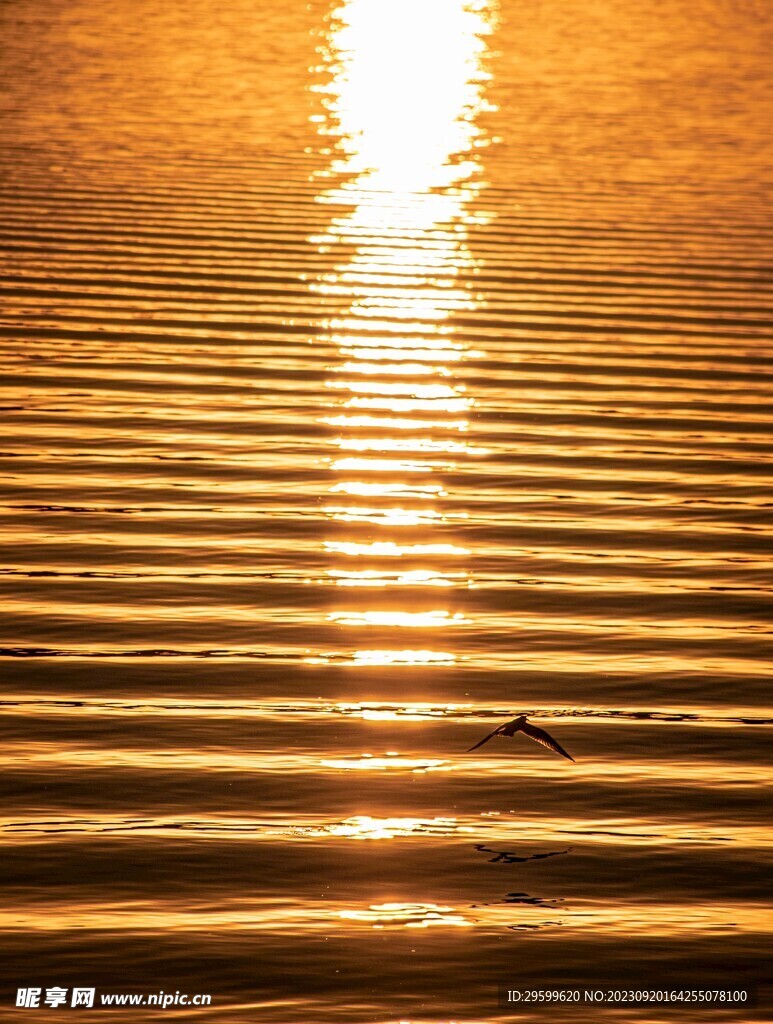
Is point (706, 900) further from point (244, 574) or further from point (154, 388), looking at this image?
point (154, 388)

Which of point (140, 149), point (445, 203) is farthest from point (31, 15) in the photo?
point (445, 203)


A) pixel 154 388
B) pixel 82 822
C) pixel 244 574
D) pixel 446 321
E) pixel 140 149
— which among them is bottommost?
pixel 82 822

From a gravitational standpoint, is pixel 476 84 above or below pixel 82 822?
above

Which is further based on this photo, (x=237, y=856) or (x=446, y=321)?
(x=446, y=321)

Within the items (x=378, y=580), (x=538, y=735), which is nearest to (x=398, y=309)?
(x=378, y=580)

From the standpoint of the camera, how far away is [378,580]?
12219 mm

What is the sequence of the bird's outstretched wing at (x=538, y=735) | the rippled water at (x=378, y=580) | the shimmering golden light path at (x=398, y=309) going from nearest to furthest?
1. the rippled water at (x=378, y=580)
2. the bird's outstretched wing at (x=538, y=735)
3. the shimmering golden light path at (x=398, y=309)

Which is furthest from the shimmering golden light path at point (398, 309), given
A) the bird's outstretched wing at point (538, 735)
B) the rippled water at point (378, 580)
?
the bird's outstretched wing at point (538, 735)

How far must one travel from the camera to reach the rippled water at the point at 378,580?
784cm

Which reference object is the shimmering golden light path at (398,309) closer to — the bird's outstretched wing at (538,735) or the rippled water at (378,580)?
the rippled water at (378,580)

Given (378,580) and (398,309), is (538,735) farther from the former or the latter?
(398,309)

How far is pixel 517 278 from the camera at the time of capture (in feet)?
71.0

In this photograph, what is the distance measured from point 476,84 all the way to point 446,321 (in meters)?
20.7

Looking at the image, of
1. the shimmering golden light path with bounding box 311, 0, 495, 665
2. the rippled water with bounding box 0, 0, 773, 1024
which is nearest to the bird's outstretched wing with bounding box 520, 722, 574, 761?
the rippled water with bounding box 0, 0, 773, 1024
